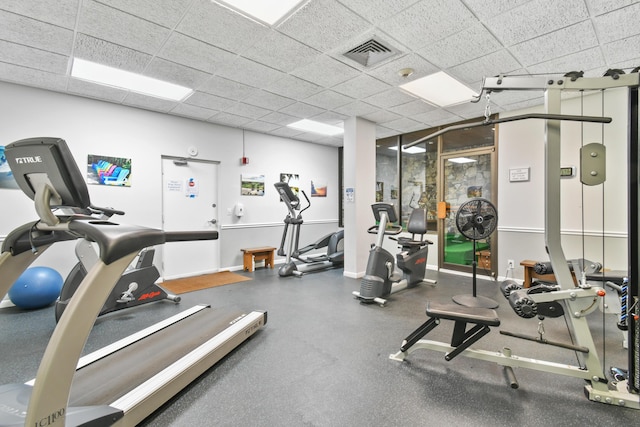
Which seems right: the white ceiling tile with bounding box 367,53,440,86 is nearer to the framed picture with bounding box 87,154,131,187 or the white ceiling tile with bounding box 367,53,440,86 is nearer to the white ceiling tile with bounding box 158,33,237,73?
the white ceiling tile with bounding box 158,33,237,73

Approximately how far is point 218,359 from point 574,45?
432 cm

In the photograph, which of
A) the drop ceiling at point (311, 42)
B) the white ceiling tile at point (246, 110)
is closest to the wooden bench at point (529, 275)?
the drop ceiling at point (311, 42)

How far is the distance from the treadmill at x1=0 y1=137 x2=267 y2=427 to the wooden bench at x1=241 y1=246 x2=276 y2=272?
342 centimetres

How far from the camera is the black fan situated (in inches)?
144

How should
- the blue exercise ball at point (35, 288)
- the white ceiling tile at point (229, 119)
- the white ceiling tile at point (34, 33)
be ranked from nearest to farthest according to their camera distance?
the white ceiling tile at point (34, 33) < the blue exercise ball at point (35, 288) < the white ceiling tile at point (229, 119)

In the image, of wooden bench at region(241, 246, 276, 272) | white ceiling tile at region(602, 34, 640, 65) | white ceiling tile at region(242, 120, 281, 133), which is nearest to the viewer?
white ceiling tile at region(602, 34, 640, 65)

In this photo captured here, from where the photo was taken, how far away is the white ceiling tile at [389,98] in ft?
13.6

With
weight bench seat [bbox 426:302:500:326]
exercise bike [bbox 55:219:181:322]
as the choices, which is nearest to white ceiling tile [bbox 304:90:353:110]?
exercise bike [bbox 55:219:181:322]

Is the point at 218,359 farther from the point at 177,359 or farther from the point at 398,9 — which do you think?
the point at 398,9

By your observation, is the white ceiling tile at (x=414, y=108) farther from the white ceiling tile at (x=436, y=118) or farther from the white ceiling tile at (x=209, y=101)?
the white ceiling tile at (x=209, y=101)

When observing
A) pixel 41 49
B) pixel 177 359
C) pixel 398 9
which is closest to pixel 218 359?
pixel 177 359

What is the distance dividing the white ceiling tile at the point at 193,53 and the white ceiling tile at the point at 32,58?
44.8 inches

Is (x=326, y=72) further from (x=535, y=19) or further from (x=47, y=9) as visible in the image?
(x=47, y=9)

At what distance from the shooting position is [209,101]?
14.7ft
